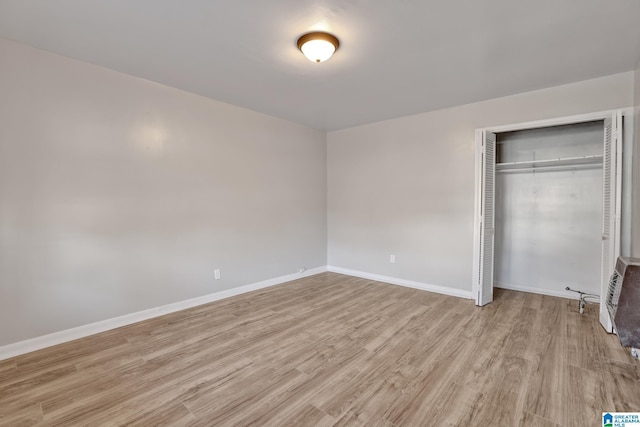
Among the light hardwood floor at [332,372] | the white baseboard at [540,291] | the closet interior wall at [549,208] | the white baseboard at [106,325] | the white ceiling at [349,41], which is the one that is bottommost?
the light hardwood floor at [332,372]

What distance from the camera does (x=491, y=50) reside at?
8.14ft

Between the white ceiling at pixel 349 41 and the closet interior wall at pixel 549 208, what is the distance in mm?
1099

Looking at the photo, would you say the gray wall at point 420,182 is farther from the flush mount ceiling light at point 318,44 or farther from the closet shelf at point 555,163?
the flush mount ceiling light at point 318,44

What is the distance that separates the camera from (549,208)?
157 inches

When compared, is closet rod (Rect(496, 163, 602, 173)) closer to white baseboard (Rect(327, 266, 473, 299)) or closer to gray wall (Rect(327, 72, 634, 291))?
gray wall (Rect(327, 72, 634, 291))

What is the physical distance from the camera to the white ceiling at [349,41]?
6.40 feet

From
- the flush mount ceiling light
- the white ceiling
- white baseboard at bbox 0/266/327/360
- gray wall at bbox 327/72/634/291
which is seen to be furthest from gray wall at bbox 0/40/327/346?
the flush mount ceiling light

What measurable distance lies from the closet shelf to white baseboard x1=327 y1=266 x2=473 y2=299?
6.31 feet

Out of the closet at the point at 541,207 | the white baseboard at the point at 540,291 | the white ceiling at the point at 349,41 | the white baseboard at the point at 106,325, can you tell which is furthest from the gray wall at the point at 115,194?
the white baseboard at the point at 540,291

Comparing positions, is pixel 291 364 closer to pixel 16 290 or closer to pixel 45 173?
pixel 16 290

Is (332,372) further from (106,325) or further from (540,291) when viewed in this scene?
(540,291)

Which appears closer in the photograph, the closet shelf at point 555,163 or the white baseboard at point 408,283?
the closet shelf at point 555,163

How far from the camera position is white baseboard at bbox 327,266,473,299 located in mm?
3943

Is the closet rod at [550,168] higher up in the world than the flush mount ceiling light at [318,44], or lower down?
lower down
